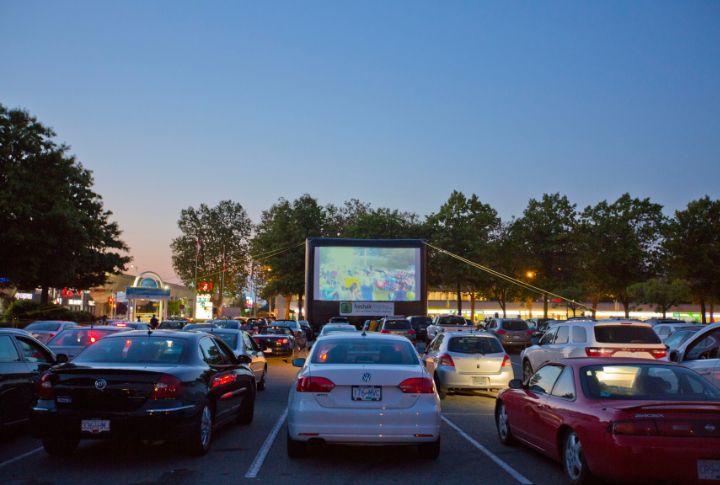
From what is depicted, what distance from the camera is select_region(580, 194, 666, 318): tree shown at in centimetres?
6438

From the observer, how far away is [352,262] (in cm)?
4509

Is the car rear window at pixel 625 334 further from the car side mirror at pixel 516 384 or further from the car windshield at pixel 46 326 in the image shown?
the car windshield at pixel 46 326

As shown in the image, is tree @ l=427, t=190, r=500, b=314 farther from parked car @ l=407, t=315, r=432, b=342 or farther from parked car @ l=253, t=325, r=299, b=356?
parked car @ l=253, t=325, r=299, b=356

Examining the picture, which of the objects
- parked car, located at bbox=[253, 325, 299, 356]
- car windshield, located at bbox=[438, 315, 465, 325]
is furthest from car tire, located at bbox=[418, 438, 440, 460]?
car windshield, located at bbox=[438, 315, 465, 325]

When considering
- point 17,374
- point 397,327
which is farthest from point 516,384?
point 397,327

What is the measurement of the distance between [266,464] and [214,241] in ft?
288

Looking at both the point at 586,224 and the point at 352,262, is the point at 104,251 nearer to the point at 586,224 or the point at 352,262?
the point at 352,262

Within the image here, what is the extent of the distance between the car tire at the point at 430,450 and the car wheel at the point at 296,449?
4.54ft

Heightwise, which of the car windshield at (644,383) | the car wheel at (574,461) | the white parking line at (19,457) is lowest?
the white parking line at (19,457)

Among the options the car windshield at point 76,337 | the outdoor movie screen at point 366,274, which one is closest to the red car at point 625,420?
the car windshield at point 76,337

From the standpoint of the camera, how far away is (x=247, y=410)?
11.4 m

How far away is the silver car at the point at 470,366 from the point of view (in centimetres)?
1523

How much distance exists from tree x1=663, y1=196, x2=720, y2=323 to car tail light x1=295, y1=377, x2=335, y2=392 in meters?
43.7

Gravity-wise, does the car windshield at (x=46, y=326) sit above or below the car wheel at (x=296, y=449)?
above
